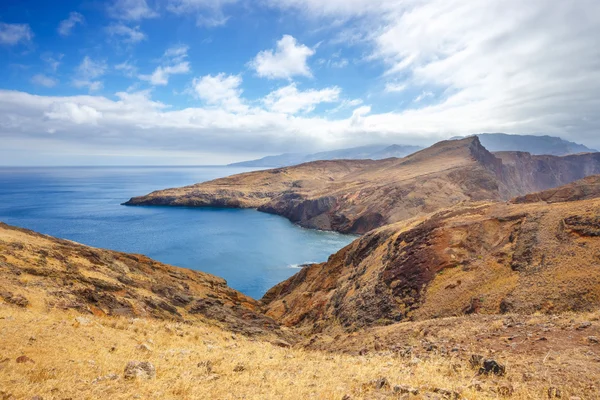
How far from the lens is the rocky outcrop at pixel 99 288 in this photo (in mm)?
16906

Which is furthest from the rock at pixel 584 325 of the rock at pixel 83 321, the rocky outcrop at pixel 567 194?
the rocky outcrop at pixel 567 194

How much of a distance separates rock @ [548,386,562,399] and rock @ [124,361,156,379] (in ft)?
35.6

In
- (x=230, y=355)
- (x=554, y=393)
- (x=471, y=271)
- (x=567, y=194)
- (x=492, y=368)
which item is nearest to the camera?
(x=554, y=393)

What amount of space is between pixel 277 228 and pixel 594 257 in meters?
89.4

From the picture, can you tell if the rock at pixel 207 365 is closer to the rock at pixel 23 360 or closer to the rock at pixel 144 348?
the rock at pixel 144 348

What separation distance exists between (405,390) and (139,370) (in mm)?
7557

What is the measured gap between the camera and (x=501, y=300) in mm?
18406

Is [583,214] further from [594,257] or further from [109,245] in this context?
[109,245]

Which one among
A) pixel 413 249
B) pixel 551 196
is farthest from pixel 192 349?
pixel 551 196

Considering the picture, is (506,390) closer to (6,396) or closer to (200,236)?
(6,396)

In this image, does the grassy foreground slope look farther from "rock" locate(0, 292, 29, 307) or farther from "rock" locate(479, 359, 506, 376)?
"rock" locate(479, 359, 506, 376)

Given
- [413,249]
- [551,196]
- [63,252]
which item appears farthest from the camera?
[551,196]

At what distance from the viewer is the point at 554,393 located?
828 cm

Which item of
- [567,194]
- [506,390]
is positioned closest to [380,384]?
[506,390]
